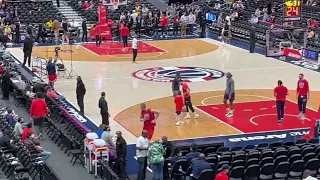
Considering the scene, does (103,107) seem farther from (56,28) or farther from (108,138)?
(56,28)

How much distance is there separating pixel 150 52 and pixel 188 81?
856 centimetres

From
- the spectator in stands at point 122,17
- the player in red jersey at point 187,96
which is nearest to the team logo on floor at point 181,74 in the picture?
the player in red jersey at point 187,96

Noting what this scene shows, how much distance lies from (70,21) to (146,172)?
31.4 metres

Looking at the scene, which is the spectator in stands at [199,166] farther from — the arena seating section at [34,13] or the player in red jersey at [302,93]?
the arena seating section at [34,13]

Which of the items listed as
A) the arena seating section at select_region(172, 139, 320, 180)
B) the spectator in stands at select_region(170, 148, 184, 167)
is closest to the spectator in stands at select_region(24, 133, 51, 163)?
the spectator in stands at select_region(170, 148, 184, 167)

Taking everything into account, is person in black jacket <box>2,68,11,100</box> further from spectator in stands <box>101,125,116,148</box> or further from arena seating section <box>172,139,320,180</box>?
arena seating section <box>172,139,320,180</box>

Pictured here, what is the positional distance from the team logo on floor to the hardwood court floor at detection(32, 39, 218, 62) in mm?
3233

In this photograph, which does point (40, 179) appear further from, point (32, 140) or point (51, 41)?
point (51, 41)

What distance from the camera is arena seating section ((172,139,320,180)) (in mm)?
17453

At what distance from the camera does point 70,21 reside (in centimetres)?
4934

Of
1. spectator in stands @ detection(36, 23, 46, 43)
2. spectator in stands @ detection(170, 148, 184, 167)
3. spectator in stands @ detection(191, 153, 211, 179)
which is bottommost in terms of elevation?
spectator in stands @ detection(170, 148, 184, 167)

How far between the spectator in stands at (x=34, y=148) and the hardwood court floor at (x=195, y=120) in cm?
461

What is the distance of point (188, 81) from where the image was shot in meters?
31.8

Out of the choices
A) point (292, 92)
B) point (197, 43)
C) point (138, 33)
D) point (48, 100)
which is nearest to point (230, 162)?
point (48, 100)
